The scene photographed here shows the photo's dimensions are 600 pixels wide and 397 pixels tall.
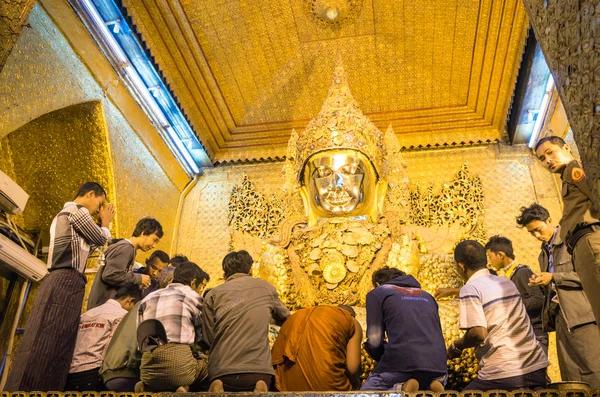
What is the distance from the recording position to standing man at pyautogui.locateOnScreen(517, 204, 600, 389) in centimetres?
278

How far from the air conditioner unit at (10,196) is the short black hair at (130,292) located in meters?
1.65

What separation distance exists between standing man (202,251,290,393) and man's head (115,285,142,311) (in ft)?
1.96

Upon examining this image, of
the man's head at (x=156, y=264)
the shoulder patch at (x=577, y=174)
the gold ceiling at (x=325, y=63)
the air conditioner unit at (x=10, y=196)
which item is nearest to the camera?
the shoulder patch at (x=577, y=174)

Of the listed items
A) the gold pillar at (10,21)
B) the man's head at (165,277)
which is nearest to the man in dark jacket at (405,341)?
the man's head at (165,277)

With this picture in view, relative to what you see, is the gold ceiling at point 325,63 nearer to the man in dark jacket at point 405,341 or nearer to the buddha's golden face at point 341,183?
the buddha's golden face at point 341,183

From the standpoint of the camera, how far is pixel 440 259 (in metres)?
4.87

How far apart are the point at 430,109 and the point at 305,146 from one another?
6.32 feet

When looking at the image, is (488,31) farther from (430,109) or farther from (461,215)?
(461,215)

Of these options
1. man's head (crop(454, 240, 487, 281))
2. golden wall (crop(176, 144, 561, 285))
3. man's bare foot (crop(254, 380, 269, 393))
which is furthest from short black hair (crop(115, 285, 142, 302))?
golden wall (crop(176, 144, 561, 285))

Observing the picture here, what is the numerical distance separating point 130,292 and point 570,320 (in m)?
2.34

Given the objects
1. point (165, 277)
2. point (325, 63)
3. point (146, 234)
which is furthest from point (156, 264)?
point (325, 63)

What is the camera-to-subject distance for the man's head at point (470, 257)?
117 inches

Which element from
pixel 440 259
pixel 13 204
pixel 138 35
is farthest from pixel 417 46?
pixel 13 204

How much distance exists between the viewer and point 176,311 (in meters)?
2.69
